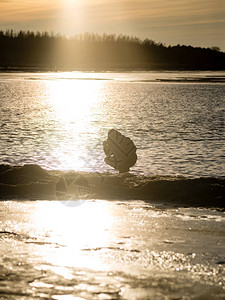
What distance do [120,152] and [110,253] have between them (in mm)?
8960

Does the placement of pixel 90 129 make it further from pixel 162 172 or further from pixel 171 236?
pixel 171 236

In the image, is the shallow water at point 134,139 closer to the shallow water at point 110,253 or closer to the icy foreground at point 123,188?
the icy foreground at point 123,188

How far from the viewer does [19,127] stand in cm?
3130

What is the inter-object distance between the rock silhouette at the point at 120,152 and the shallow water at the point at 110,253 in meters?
5.73

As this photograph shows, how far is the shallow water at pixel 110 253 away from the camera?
19.4ft

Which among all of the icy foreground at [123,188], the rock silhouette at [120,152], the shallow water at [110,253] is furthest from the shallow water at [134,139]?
the shallow water at [110,253]

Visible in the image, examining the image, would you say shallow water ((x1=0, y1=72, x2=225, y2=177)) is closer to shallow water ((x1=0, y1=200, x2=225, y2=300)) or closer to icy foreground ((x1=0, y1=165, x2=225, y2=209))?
icy foreground ((x1=0, y1=165, x2=225, y2=209))

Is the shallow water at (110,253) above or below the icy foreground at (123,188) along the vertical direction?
above

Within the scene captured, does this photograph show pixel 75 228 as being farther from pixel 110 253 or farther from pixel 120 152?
pixel 120 152

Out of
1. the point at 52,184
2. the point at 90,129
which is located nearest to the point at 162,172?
the point at 52,184

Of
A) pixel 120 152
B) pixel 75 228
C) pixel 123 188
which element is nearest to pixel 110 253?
pixel 75 228

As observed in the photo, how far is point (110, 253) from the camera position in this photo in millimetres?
7176

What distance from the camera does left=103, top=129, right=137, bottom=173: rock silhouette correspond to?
52.3ft

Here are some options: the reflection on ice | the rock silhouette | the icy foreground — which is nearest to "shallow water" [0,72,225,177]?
the rock silhouette
